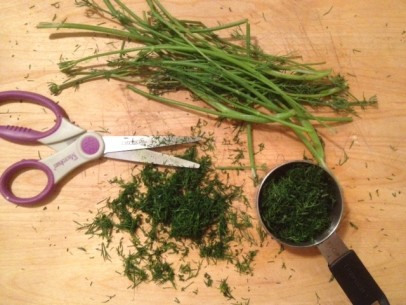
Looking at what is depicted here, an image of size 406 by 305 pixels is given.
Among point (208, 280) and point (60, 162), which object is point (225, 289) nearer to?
point (208, 280)

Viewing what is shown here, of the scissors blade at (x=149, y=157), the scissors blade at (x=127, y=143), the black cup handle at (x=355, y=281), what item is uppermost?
the scissors blade at (x=127, y=143)

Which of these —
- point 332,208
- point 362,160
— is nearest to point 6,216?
point 332,208

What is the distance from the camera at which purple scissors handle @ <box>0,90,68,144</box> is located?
1099mm

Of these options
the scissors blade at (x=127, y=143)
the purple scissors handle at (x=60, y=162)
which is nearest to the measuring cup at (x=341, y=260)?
the scissors blade at (x=127, y=143)

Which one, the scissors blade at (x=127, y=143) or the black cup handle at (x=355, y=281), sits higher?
the scissors blade at (x=127, y=143)

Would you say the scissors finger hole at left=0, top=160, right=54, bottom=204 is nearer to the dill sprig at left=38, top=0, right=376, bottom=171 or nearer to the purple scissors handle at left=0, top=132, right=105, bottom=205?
the purple scissors handle at left=0, top=132, right=105, bottom=205

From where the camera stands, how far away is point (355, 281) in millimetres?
1104

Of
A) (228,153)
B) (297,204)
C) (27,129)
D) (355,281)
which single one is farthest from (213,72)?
(355,281)

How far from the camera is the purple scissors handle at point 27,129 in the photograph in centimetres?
110

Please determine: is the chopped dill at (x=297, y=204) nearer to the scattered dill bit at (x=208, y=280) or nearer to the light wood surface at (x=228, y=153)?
the light wood surface at (x=228, y=153)

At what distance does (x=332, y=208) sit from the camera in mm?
1153

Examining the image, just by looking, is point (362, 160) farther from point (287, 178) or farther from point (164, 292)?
point (164, 292)

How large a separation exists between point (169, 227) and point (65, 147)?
374mm

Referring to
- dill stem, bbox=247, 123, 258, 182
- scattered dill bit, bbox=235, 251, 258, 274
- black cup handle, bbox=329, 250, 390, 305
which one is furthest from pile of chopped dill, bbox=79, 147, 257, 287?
black cup handle, bbox=329, 250, 390, 305
